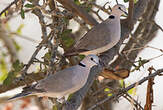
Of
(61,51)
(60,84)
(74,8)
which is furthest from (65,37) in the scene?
(61,51)

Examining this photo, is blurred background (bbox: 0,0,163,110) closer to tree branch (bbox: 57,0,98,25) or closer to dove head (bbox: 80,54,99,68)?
tree branch (bbox: 57,0,98,25)

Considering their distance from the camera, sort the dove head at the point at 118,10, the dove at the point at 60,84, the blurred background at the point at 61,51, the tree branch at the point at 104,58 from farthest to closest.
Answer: the blurred background at the point at 61,51 → the dove head at the point at 118,10 → the dove at the point at 60,84 → the tree branch at the point at 104,58

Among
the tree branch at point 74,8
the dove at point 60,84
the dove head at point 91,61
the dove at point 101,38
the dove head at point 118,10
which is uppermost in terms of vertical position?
the dove head at point 118,10

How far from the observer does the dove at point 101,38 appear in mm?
1880

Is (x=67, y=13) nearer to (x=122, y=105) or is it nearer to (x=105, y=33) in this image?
(x=105, y=33)

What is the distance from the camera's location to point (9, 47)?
3631 mm

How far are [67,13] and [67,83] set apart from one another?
0.42 m

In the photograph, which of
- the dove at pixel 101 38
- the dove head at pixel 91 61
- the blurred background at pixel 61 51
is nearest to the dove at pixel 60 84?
the dove head at pixel 91 61

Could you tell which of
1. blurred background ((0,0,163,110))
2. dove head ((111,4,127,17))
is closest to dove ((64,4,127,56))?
dove head ((111,4,127,17))

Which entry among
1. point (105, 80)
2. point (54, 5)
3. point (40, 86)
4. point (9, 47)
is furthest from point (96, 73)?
point (9, 47)

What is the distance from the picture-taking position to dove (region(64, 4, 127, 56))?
6.17 feet

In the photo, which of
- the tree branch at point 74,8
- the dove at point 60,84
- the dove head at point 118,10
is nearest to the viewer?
the dove at point 60,84

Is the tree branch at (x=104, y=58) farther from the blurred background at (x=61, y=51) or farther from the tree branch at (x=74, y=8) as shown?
the blurred background at (x=61, y=51)

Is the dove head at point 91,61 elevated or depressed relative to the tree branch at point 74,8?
depressed
